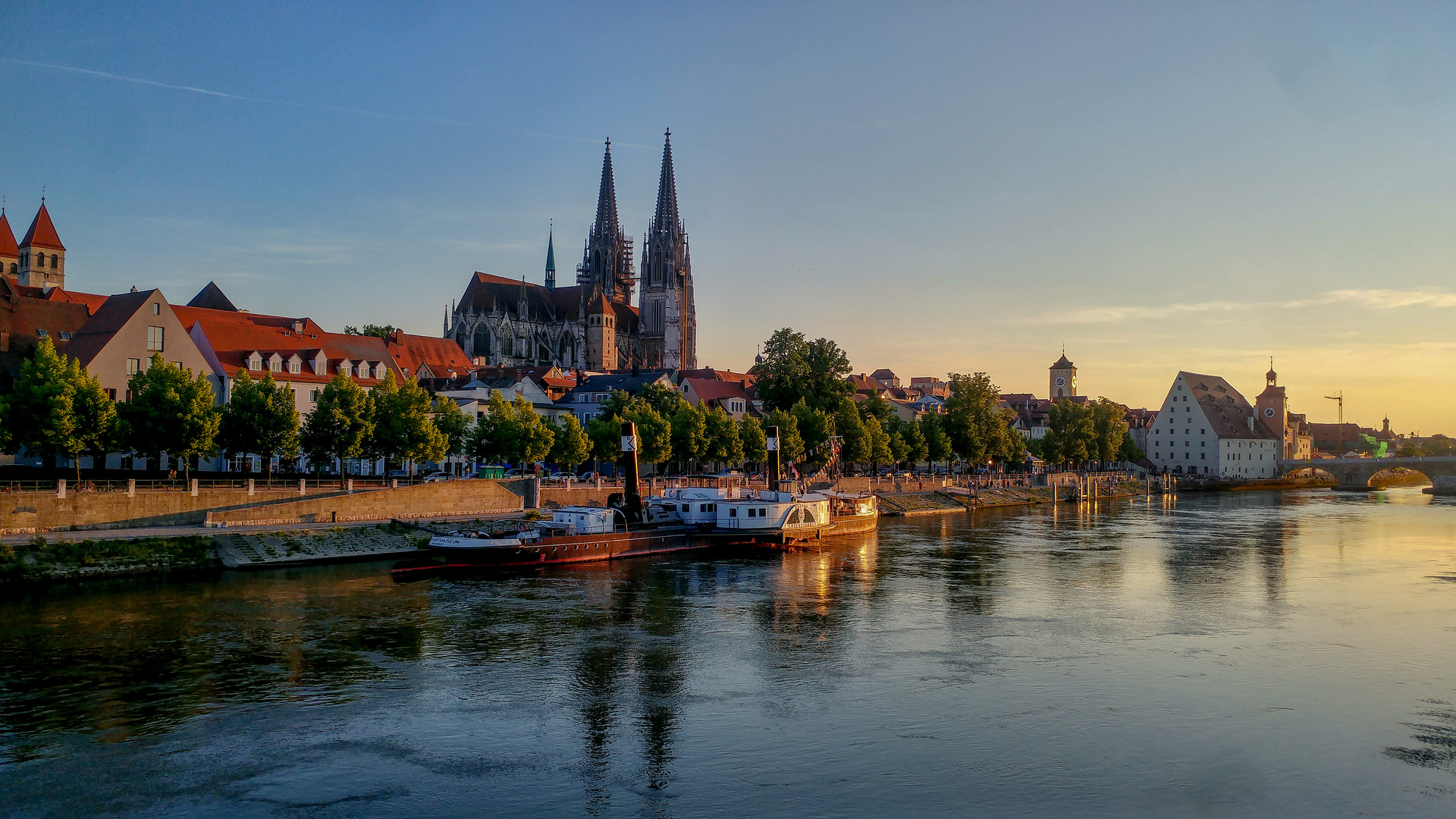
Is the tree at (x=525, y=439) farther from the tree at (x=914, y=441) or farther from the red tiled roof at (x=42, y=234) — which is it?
the red tiled roof at (x=42, y=234)

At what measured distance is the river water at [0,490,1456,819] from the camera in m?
21.1

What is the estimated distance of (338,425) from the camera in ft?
204

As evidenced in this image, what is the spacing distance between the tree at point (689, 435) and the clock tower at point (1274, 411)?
131 meters

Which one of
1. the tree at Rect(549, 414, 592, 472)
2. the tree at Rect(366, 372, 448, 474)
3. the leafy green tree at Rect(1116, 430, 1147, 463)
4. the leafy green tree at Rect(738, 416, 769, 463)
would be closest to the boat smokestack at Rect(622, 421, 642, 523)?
the tree at Rect(366, 372, 448, 474)

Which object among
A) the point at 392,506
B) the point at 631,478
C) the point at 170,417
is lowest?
the point at 392,506

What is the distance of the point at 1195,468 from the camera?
573 feet

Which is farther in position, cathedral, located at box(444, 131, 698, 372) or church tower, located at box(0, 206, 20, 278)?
cathedral, located at box(444, 131, 698, 372)

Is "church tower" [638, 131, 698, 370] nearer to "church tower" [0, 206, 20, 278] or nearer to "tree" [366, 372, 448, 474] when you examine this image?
"church tower" [0, 206, 20, 278]

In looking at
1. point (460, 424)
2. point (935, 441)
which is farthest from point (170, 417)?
point (935, 441)

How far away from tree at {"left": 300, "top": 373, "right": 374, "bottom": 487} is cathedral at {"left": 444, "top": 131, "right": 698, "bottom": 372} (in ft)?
287

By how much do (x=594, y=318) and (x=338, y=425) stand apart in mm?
122003

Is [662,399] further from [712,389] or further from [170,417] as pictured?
[170,417]

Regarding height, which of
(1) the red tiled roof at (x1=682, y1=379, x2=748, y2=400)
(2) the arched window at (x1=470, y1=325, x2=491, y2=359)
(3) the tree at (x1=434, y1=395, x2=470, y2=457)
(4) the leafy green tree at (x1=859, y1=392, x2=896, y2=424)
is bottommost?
(3) the tree at (x1=434, y1=395, x2=470, y2=457)

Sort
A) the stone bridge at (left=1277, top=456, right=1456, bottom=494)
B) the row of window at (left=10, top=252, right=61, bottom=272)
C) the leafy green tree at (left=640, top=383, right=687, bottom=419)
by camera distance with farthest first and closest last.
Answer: the stone bridge at (left=1277, top=456, right=1456, bottom=494) → the row of window at (left=10, top=252, right=61, bottom=272) → the leafy green tree at (left=640, top=383, right=687, bottom=419)
